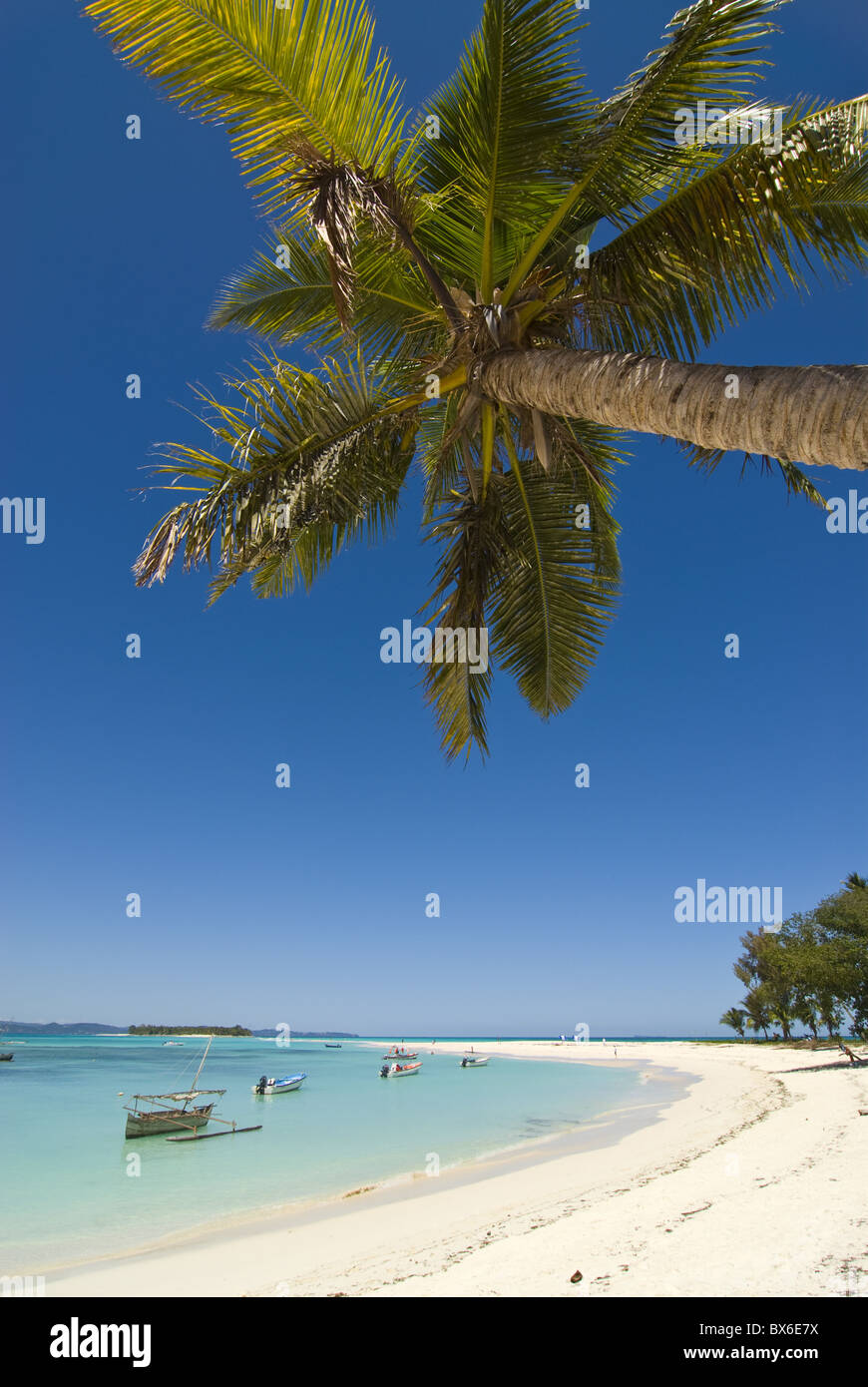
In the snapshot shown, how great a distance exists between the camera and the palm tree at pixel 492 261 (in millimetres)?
3877

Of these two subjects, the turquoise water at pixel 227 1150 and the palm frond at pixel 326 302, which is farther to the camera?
the turquoise water at pixel 227 1150

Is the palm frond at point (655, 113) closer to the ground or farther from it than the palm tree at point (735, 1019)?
farther from it

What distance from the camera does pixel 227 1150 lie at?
1803cm

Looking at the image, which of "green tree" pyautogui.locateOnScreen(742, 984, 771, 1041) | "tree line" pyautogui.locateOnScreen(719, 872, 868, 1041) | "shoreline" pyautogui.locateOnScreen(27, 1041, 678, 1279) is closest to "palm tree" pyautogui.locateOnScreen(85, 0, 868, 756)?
"shoreline" pyautogui.locateOnScreen(27, 1041, 678, 1279)

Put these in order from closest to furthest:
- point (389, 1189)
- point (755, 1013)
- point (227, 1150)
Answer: point (389, 1189) → point (227, 1150) → point (755, 1013)

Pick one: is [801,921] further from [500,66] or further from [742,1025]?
[500,66]

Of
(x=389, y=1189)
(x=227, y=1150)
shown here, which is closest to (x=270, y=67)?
(x=389, y=1189)

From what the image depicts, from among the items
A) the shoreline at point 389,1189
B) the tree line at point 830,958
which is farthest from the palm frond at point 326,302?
the tree line at point 830,958

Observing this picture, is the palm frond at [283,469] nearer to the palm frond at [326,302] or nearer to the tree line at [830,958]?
the palm frond at [326,302]

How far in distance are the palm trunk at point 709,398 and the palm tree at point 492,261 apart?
0.01 meters

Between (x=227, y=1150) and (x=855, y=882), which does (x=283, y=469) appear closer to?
(x=227, y=1150)

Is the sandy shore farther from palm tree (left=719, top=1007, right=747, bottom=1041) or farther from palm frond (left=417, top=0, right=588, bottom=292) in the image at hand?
palm tree (left=719, top=1007, right=747, bottom=1041)

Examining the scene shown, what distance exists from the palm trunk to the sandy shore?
5576mm

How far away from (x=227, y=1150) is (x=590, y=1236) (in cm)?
1342
